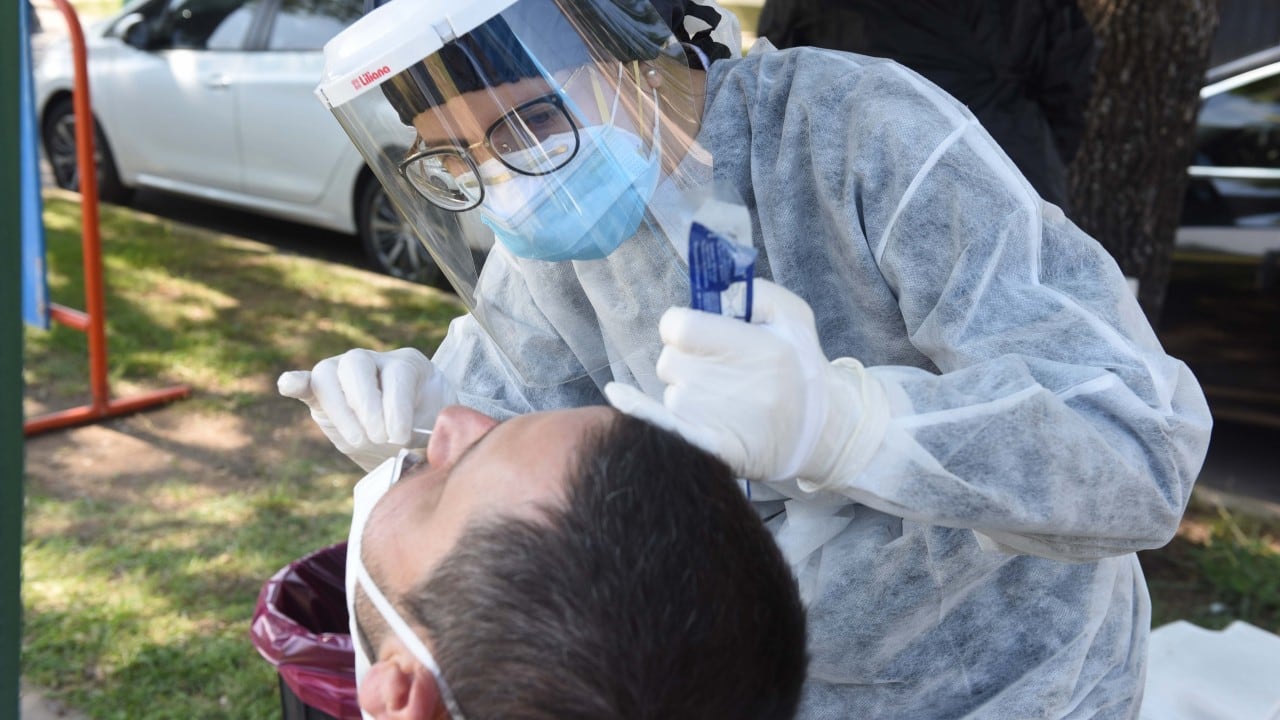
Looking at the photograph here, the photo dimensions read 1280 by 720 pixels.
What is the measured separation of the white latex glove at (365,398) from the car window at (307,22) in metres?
4.95

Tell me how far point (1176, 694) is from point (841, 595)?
1.23 meters

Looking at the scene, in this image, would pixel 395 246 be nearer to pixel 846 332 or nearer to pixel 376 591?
pixel 846 332

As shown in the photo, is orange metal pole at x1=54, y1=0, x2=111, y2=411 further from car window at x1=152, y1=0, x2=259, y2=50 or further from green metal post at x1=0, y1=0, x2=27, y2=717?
green metal post at x1=0, y1=0, x2=27, y2=717

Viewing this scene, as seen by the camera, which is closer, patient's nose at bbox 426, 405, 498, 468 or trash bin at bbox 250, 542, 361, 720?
patient's nose at bbox 426, 405, 498, 468

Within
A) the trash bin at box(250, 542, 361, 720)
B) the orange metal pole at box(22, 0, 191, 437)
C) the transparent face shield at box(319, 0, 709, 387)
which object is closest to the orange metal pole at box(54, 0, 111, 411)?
the orange metal pole at box(22, 0, 191, 437)

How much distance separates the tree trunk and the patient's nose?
3097 millimetres

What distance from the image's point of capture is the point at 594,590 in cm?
115

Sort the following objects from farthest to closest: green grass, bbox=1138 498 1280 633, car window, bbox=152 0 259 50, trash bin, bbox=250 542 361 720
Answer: car window, bbox=152 0 259 50
green grass, bbox=1138 498 1280 633
trash bin, bbox=250 542 361 720

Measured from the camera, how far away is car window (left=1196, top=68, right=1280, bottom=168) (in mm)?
5016

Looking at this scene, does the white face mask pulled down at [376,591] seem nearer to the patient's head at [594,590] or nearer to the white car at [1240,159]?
the patient's head at [594,590]

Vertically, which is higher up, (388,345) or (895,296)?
(895,296)

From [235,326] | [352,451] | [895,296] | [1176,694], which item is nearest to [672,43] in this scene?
[895,296]

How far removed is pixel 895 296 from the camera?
1609 millimetres

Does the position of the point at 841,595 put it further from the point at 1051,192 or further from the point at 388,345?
the point at 388,345
